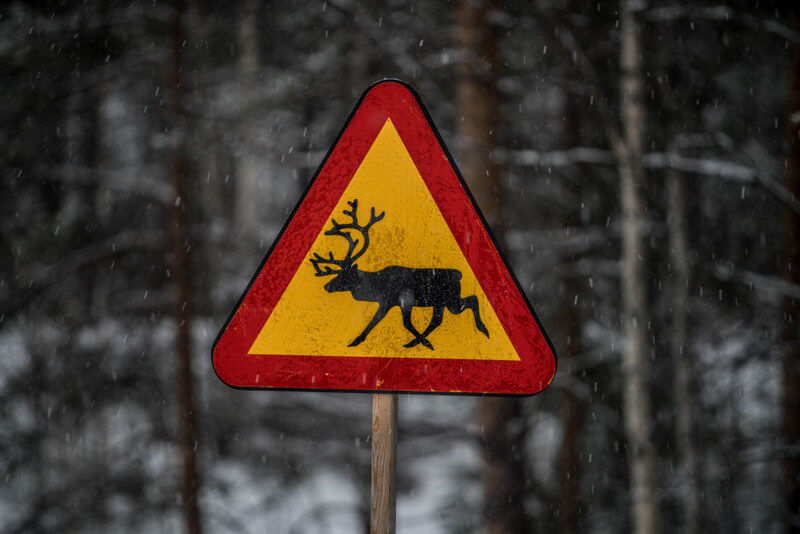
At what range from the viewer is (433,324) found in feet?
4.06

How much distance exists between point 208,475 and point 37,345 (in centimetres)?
171

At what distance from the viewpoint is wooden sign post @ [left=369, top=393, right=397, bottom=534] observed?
48.8 inches

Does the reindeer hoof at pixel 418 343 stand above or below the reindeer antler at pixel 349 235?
below

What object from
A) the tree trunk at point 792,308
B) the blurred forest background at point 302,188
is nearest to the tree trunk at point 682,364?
the blurred forest background at point 302,188

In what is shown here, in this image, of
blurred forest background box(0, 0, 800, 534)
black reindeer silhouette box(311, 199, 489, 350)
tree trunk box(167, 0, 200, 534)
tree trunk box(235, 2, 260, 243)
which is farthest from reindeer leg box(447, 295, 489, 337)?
tree trunk box(167, 0, 200, 534)

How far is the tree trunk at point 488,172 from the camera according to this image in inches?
150

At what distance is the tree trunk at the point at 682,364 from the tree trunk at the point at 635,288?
429 mm

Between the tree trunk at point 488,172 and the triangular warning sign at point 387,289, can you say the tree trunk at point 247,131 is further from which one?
the triangular warning sign at point 387,289

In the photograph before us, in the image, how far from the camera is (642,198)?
387cm

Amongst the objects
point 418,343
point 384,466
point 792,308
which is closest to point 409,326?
point 418,343

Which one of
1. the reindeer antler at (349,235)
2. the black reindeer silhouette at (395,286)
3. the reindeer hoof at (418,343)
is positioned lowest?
the reindeer hoof at (418,343)

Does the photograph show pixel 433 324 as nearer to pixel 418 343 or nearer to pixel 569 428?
pixel 418 343

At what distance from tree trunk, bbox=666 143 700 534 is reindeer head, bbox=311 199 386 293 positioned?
3.53 m

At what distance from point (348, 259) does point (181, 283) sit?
3404 millimetres
